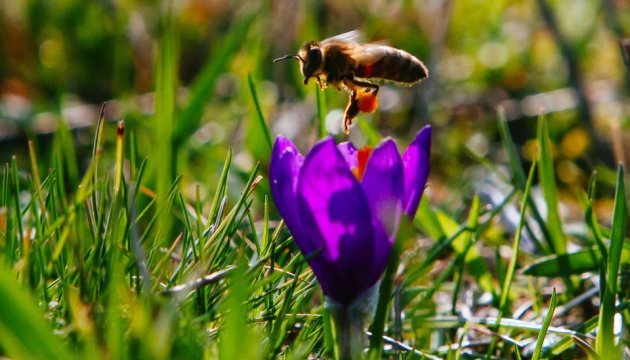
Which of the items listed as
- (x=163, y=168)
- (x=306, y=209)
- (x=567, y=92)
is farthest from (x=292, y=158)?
(x=567, y=92)

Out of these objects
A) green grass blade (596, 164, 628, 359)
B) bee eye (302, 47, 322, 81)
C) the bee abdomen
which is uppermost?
bee eye (302, 47, 322, 81)

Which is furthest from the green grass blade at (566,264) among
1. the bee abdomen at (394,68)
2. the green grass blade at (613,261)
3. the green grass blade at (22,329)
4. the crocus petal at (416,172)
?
the green grass blade at (22,329)

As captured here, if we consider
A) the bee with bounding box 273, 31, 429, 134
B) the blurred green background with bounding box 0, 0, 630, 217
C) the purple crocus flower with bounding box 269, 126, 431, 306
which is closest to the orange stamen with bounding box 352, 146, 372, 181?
the purple crocus flower with bounding box 269, 126, 431, 306

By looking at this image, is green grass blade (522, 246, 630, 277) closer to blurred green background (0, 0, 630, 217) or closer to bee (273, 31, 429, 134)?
bee (273, 31, 429, 134)

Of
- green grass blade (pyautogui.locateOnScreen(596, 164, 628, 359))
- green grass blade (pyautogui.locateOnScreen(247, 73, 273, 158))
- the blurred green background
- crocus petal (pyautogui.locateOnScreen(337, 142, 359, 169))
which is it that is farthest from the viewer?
the blurred green background

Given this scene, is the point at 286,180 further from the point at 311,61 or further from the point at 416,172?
the point at 311,61

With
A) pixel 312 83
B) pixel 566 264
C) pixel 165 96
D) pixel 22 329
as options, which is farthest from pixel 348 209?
pixel 312 83

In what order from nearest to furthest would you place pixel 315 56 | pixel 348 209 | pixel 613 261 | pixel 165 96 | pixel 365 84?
pixel 348 209, pixel 613 261, pixel 315 56, pixel 365 84, pixel 165 96
